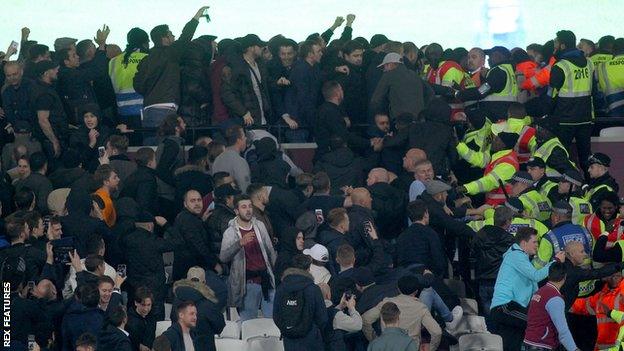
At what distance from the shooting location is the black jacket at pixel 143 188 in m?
21.3

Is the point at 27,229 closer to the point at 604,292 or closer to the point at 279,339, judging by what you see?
the point at 279,339

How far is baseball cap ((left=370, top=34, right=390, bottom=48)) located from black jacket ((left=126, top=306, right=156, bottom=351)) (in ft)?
24.2

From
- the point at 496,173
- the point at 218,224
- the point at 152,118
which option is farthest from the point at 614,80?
the point at 218,224

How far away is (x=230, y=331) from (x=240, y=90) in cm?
461

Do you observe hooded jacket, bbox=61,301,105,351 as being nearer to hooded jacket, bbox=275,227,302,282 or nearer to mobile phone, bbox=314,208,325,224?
hooded jacket, bbox=275,227,302,282

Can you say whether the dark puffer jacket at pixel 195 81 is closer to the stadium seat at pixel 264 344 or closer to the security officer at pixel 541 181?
the security officer at pixel 541 181

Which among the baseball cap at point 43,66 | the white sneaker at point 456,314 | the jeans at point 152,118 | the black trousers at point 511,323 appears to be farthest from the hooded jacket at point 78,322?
the baseball cap at point 43,66

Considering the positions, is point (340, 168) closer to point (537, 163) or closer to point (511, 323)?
point (537, 163)

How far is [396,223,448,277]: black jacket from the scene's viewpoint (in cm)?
2005

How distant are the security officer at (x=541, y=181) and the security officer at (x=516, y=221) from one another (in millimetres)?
507

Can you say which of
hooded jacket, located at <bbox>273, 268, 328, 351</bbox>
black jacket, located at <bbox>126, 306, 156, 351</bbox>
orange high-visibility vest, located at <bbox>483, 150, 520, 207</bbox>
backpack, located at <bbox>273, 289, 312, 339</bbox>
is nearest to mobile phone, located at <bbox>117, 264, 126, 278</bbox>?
black jacket, located at <bbox>126, 306, 156, 351</bbox>

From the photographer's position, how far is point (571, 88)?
23.6 meters

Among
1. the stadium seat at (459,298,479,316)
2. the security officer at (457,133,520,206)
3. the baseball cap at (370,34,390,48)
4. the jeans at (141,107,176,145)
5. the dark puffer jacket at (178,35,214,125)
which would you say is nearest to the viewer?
the stadium seat at (459,298,479,316)

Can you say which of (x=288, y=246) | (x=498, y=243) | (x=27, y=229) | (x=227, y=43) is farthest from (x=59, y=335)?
(x=227, y=43)
